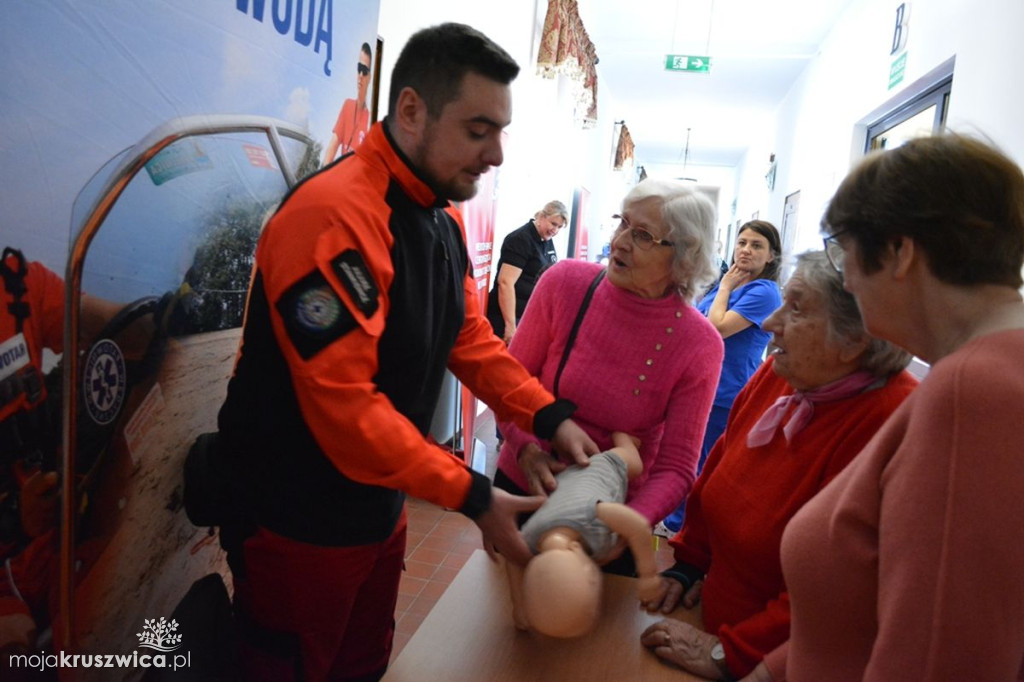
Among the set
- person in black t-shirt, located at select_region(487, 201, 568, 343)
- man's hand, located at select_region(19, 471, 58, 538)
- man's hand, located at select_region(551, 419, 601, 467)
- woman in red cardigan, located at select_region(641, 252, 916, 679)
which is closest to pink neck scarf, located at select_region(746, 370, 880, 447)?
woman in red cardigan, located at select_region(641, 252, 916, 679)

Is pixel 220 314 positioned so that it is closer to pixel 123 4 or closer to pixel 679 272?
pixel 123 4

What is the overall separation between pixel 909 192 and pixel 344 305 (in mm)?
775

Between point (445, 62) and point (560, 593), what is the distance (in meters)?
0.94

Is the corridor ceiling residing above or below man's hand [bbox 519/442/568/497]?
above

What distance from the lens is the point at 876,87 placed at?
5148 millimetres

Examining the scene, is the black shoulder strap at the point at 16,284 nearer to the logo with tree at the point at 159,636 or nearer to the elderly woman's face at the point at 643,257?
the logo with tree at the point at 159,636

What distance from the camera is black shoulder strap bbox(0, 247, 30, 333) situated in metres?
0.90

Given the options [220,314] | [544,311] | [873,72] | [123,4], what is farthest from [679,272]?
[873,72]

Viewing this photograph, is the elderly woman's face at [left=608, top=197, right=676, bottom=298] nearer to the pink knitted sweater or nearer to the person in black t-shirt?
the pink knitted sweater

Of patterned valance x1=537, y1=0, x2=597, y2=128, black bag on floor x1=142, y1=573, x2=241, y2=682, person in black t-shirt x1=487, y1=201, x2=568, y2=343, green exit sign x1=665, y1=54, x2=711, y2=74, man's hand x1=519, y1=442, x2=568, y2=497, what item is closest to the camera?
black bag on floor x1=142, y1=573, x2=241, y2=682

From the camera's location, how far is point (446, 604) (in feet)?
4.53

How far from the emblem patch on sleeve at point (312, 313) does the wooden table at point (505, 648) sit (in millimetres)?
612

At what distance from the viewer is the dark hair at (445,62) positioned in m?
1.18

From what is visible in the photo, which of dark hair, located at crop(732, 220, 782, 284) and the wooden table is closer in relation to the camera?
the wooden table
